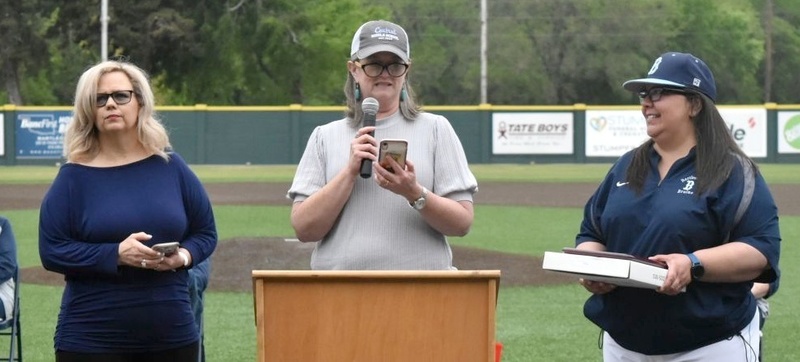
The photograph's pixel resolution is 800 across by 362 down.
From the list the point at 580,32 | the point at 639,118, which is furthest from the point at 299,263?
the point at 580,32

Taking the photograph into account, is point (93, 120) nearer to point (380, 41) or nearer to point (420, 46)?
point (380, 41)

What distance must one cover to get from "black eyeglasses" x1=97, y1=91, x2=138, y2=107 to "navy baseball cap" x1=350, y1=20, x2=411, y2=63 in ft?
2.90

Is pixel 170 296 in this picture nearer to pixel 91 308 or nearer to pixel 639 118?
pixel 91 308

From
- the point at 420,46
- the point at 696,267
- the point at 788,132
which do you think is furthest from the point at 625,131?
the point at 696,267

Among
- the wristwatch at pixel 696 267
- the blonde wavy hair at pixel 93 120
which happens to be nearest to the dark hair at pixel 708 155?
the wristwatch at pixel 696 267

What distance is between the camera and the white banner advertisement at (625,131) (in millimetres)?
44188

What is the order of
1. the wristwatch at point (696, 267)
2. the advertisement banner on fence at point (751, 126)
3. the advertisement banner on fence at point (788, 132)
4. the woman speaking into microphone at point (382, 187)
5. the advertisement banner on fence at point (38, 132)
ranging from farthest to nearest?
the advertisement banner on fence at point (788, 132) < the advertisement banner on fence at point (751, 126) < the advertisement banner on fence at point (38, 132) < the woman speaking into microphone at point (382, 187) < the wristwatch at point (696, 267)

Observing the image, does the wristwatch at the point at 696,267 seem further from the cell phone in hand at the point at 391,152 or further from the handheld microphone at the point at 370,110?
the handheld microphone at the point at 370,110

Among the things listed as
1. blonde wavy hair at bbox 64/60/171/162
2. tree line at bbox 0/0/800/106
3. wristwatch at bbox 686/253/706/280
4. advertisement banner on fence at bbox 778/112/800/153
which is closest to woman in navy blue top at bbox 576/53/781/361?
wristwatch at bbox 686/253/706/280

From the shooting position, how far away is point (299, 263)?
14.6 m

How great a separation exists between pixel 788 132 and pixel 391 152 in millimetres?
42415

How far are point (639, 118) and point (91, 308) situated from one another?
3976 cm

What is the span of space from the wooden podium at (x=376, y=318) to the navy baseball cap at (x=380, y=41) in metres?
0.94

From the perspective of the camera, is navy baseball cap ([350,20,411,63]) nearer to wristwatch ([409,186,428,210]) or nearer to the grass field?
wristwatch ([409,186,428,210])
